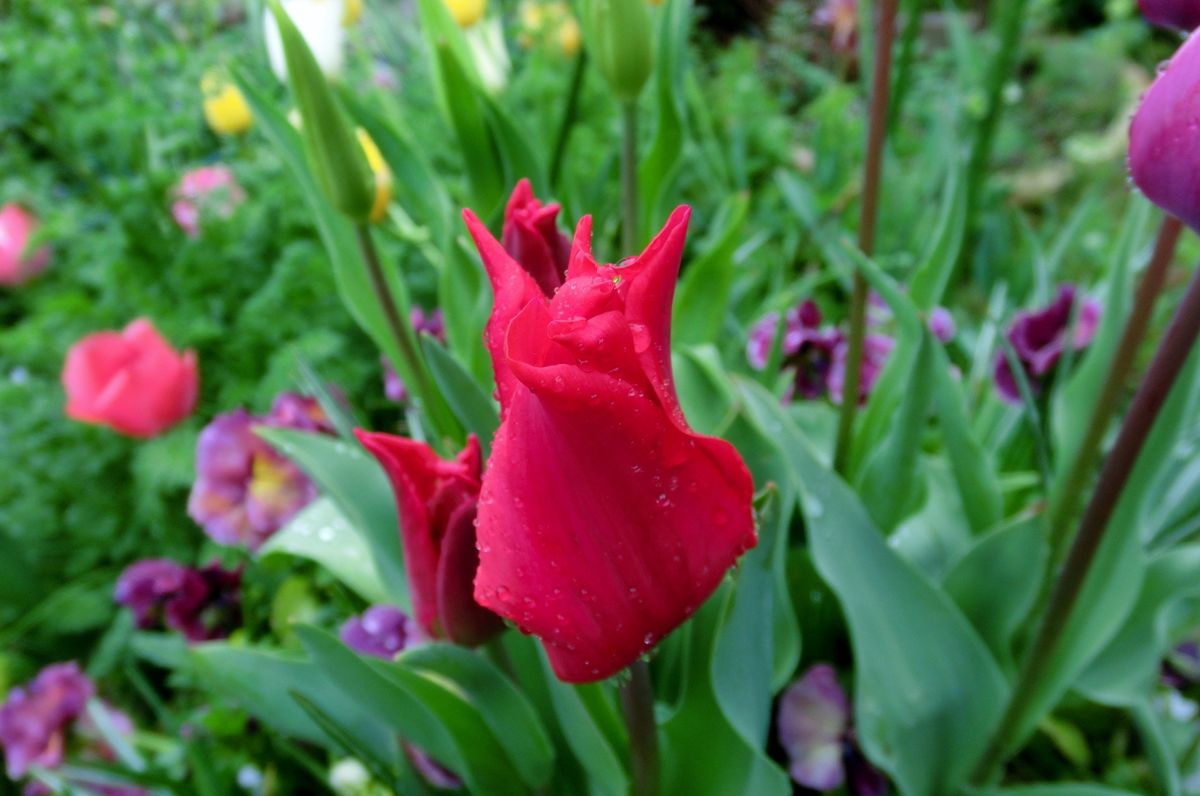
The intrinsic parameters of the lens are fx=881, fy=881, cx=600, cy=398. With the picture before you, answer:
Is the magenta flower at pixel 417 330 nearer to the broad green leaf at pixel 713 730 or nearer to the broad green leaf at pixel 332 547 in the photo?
the broad green leaf at pixel 332 547

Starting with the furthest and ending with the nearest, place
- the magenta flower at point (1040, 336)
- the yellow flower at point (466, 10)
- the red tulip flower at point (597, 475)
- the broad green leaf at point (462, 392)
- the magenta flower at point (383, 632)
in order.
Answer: the yellow flower at point (466, 10), the magenta flower at point (1040, 336), the magenta flower at point (383, 632), the broad green leaf at point (462, 392), the red tulip flower at point (597, 475)

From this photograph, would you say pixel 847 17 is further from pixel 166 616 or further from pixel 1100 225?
pixel 166 616

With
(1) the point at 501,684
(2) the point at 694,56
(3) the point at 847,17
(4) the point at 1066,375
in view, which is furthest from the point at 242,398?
(3) the point at 847,17

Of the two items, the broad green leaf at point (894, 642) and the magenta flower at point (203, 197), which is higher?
the magenta flower at point (203, 197)

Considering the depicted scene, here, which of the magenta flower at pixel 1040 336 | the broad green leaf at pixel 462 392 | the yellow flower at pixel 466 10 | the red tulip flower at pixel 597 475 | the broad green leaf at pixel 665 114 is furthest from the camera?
the yellow flower at pixel 466 10

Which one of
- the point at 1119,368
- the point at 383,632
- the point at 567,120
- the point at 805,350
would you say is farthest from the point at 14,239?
the point at 1119,368

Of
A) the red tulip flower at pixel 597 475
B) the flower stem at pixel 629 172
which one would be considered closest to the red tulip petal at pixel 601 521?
the red tulip flower at pixel 597 475

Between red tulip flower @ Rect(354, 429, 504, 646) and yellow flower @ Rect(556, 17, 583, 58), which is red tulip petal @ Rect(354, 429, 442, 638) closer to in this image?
red tulip flower @ Rect(354, 429, 504, 646)
